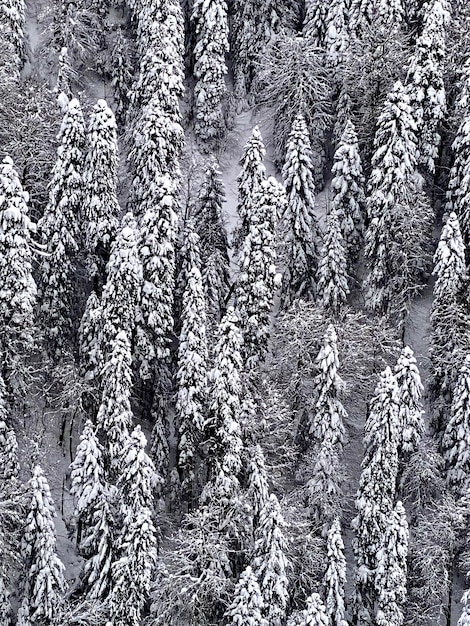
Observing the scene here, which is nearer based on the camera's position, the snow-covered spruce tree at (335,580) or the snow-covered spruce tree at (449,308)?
the snow-covered spruce tree at (335,580)

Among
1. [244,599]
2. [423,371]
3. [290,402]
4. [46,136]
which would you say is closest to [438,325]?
[423,371]

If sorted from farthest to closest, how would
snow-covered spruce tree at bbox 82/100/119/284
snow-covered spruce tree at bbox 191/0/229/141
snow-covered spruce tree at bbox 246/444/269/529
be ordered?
snow-covered spruce tree at bbox 191/0/229/141
snow-covered spruce tree at bbox 82/100/119/284
snow-covered spruce tree at bbox 246/444/269/529

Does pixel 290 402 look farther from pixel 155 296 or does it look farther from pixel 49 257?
pixel 49 257

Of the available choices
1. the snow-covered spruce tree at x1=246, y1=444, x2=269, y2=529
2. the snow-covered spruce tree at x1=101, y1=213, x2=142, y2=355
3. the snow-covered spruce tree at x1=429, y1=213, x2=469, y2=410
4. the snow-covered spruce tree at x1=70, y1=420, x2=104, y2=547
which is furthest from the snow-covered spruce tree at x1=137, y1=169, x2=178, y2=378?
the snow-covered spruce tree at x1=429, y1=213, x2=469, y2=410

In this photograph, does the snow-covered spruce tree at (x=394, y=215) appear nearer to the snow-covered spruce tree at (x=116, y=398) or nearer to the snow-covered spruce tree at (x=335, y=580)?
the snow-covered spruce tree at (x=335, y=580)

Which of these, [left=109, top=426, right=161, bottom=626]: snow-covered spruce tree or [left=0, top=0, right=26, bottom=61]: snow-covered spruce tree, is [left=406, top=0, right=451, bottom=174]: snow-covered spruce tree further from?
[left=109, top=426, right=161, bottom=626]: snow-covered spruce tree

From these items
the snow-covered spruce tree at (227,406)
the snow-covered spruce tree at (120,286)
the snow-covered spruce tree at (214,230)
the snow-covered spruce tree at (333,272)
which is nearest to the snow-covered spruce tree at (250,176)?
the snow-covered spruce tree at (214,230)

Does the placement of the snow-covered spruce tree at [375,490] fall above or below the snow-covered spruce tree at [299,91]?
below
